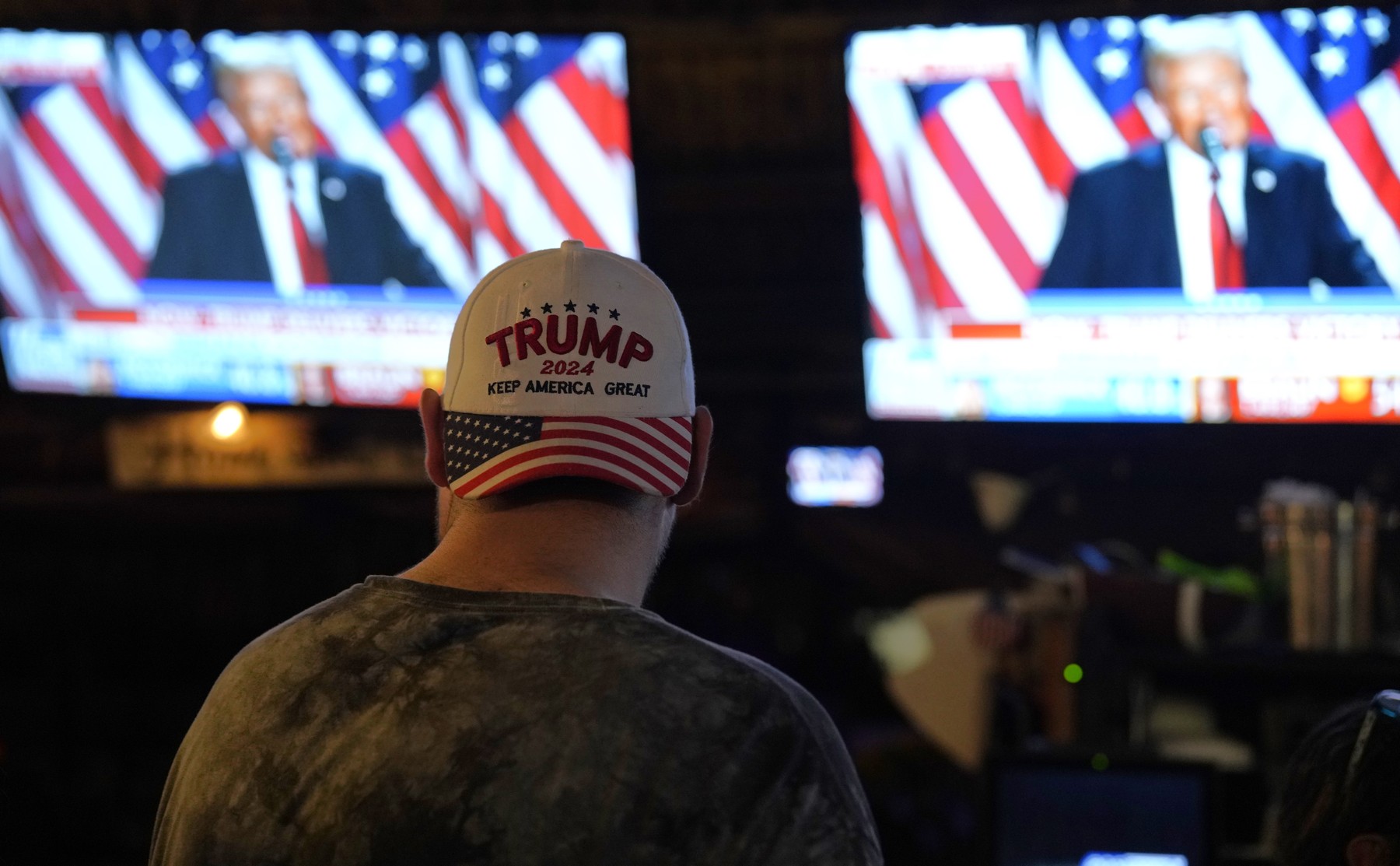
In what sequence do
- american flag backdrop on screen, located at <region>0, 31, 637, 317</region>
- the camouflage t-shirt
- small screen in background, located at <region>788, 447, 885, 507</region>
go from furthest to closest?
1. small screen in background, located at <region>788, 447, 885, 507</region>
2. american flag backdrop on screen, located at <region>0, 31, 637, 317</region>
3. the camouflage t-shirt

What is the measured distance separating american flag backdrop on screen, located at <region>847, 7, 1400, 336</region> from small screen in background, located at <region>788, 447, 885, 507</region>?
0.63m

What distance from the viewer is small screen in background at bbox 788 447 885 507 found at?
3361 mm

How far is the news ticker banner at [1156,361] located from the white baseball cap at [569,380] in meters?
1.48

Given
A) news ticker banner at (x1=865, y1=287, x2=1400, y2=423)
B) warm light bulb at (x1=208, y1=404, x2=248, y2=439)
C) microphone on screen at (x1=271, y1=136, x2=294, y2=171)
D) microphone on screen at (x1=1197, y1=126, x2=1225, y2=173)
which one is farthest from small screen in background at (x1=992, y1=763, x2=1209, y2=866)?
warm light bulb at (x1=208, y1=404, x2=248, y2=439)

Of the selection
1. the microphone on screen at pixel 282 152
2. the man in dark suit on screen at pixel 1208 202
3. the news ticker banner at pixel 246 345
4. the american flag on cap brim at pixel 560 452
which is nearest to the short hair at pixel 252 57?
the microphone on screen at pixel 282 152

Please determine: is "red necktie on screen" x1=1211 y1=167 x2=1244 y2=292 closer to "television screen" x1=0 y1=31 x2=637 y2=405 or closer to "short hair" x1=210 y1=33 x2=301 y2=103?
"television screen" x1=0 y1=31 x2=637 y2=405

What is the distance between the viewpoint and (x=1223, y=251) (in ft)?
8.54

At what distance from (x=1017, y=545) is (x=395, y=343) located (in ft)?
4.62

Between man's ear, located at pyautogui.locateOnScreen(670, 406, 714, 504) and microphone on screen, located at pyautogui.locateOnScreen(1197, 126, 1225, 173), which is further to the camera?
microphone on screen, located at pyautogui.locateOnScreen(1197, 126, 1225, 173)

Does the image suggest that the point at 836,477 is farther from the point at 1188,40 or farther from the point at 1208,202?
the point at 1188,40

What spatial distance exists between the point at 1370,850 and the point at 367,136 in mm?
2235

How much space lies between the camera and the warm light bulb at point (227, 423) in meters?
3.56

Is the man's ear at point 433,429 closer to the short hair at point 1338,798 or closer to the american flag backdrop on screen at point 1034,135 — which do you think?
the short hair at point 1338,798

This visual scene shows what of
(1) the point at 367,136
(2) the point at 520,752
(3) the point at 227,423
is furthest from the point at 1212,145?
(3) the point at 227,423
